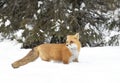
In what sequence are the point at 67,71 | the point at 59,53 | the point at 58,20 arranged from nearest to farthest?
the point at 67,71 < the point at 59,53 < the point at 58,20

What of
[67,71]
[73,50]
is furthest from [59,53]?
[67,71]

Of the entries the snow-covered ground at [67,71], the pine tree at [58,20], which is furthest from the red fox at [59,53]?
the pine tree at [58,20]

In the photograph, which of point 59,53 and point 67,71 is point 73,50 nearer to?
point 59,53

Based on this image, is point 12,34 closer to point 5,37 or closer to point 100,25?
point 5,37

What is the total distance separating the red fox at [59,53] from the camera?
6312 mm

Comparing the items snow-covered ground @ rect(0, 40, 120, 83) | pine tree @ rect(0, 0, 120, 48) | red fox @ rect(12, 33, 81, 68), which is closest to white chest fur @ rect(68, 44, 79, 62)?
red fox @ rect(12, 33, 81, 68)

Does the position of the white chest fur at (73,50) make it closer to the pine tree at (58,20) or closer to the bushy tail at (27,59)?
the bushy tail at (27,59)

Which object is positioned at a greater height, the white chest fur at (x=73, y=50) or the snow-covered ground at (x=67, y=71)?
the white chest fur at (x=73, y=50)

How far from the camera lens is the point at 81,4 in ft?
33.9

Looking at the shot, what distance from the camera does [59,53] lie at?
6477 mm

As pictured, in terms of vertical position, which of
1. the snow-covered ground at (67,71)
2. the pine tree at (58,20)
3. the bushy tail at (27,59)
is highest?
the pine tree at (58,20)

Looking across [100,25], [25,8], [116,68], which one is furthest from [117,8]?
[116,68]

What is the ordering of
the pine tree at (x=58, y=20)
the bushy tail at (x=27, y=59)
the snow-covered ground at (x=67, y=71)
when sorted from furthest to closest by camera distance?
the pine tree at (x=58, y=20)
the bushy tail at (x=27, y=59)
the snow-covered ground at (x=67, y=71)

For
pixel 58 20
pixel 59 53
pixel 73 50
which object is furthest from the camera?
pixel 58 20
